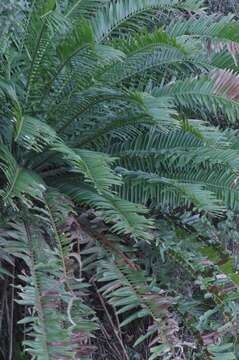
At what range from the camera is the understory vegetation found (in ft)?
7.54

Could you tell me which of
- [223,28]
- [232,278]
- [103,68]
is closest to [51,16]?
[103,68]

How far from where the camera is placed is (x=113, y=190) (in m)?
2.80

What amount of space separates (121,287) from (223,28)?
1219mm

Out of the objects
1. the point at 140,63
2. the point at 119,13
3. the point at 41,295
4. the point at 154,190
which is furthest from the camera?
the point at 119,13

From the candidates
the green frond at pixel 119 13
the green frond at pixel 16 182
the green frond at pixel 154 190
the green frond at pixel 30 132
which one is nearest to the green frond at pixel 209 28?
the green frond at pixel 119 13

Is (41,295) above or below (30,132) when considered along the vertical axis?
below

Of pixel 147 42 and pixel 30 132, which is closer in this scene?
pixel 30 132

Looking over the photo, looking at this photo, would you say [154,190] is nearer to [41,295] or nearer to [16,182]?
[16,182]

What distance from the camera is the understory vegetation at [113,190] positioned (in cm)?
230

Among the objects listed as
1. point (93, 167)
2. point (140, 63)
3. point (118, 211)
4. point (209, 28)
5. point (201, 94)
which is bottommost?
point (118, 211)

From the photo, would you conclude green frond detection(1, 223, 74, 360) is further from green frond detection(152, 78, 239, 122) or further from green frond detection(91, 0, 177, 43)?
green frond detection(91, 0, 177, 43)

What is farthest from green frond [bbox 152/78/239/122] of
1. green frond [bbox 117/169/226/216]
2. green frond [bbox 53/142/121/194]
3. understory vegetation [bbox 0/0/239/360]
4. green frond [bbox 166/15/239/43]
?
green frond [bbox 53/142/121/194]

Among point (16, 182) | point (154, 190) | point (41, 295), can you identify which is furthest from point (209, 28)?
point (41, 295)

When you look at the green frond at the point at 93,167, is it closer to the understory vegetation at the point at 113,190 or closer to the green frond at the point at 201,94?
the understory vegetation at the point at 113,190
